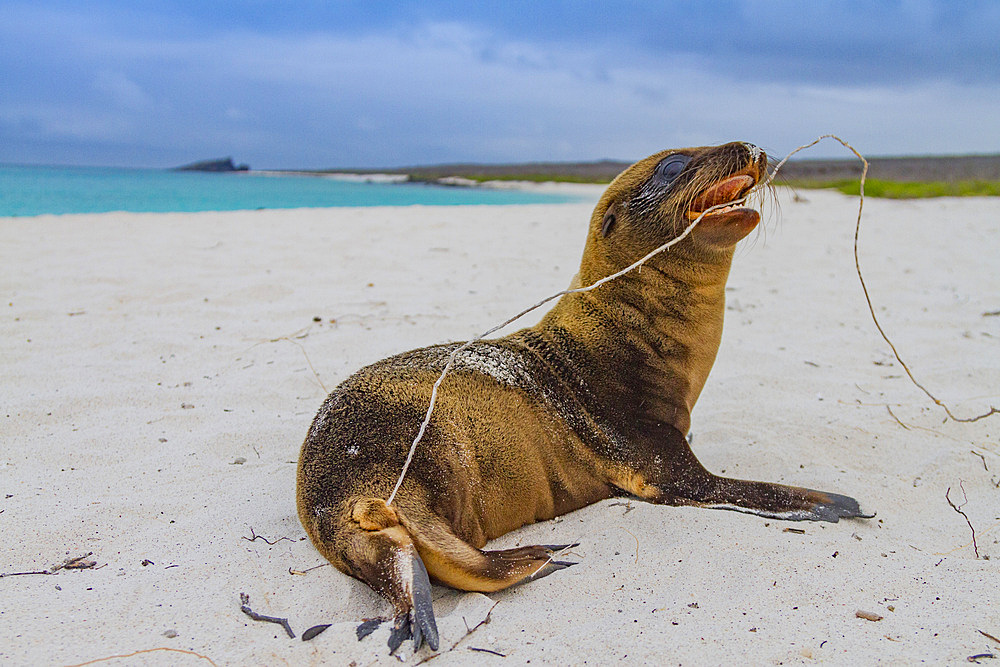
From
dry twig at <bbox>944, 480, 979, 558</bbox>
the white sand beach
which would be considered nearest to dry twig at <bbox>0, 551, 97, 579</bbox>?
the white sand beach

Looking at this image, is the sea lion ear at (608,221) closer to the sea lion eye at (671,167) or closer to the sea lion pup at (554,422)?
the sea lion pup at (554,422)

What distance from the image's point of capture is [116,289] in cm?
600

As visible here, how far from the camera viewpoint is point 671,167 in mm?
3053

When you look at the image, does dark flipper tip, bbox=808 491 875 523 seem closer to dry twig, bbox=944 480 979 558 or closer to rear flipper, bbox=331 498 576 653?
dry twig, bbox=944 480 979 558

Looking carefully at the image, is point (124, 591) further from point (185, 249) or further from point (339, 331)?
point (185, 249)

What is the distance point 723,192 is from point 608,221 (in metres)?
0.51

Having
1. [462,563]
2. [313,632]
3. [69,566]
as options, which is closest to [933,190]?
[462,563]

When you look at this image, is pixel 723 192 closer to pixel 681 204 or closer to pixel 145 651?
pixel 681 204

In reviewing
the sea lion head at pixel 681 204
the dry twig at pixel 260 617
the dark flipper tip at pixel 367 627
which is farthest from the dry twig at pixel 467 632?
the sea lion head at pixel 681 204

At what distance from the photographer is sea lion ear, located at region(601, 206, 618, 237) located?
317 cm

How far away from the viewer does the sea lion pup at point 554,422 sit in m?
2.22

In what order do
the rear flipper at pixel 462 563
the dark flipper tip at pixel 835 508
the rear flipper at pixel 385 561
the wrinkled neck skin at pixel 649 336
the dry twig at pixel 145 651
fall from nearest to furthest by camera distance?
the dry twig at pixel 145 651
the rear flipper at pixel 385 561
the rear flipper at pixel 462 563
the dark flipper tip at pixel 835 508
the wrinkled neck skin at pixel 649 336

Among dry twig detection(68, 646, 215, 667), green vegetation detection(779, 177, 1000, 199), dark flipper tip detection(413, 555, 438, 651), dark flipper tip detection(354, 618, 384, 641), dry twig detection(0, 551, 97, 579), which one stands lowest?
dry twig detection(0, 551, 97, 579)

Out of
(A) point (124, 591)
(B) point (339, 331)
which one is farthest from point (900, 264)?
(A) point (124, 591)
